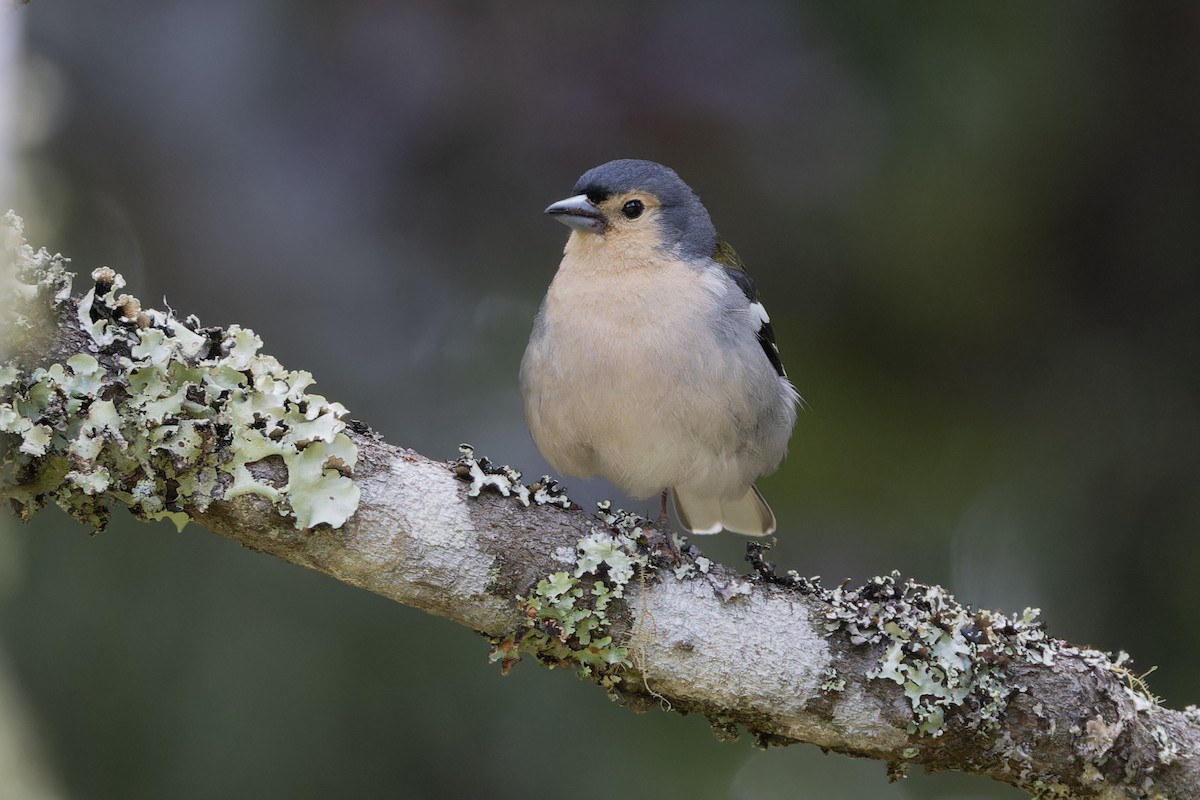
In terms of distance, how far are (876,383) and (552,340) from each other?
1.97 m

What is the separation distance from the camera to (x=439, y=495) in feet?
8.34

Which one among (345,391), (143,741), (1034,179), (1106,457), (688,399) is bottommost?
(143,741)

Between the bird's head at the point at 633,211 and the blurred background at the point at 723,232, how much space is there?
2.60 ft

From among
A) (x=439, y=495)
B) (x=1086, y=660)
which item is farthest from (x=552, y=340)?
(x=1086, y=660)

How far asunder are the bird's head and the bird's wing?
0.13 metres

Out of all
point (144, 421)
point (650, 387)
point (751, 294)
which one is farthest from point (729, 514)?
point (144, 421)

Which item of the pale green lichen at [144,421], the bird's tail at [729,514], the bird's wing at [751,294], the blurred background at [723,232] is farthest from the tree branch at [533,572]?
the blurred background at [723,232]

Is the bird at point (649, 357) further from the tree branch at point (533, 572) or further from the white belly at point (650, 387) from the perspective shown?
the tree branch at point (533, 572)

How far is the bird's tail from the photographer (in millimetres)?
4344

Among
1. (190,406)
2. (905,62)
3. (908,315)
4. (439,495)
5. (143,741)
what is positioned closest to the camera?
(190,406)

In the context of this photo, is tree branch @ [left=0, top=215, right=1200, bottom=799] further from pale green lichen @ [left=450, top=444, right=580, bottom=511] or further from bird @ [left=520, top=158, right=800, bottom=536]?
bird @ [left=520, top=158, right=800, bottom=536]

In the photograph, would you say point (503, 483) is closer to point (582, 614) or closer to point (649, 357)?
point (582, 614)

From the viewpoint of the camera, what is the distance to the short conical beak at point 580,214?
3.80 meters

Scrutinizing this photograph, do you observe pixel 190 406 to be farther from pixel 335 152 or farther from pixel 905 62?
pixel 905 62
